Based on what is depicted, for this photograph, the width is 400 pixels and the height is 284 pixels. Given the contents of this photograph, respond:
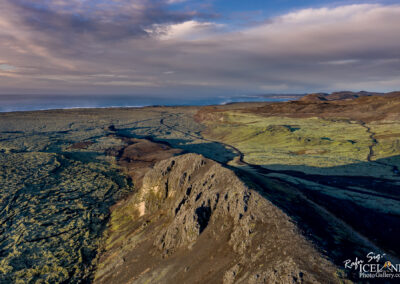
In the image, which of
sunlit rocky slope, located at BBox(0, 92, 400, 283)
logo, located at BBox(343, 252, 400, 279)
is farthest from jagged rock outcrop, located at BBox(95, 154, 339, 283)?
logo, located at BBox(343, 252, 400, 279)

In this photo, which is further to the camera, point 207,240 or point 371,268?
point 207,240

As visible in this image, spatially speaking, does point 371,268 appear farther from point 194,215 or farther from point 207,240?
point 194,215

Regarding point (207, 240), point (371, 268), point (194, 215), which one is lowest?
point (207, 240)

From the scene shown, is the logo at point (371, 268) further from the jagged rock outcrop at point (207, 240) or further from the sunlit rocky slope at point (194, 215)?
the jagged rock outcrop at point (207, 240)

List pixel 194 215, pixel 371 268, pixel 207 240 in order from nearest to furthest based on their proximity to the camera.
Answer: pixel 371 268 → pixel 207 240 → pixel 194 215

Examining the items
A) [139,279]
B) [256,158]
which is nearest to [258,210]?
[139,279]

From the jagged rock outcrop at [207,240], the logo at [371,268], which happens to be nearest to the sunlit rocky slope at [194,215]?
the jagged rock outcrop at [207,240]

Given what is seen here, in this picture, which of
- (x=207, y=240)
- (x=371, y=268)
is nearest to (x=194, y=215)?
(x=207, y=240)

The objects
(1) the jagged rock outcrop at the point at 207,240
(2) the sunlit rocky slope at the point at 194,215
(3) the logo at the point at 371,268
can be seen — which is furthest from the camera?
(2) the sunlit rocky slope at the point at 194,215

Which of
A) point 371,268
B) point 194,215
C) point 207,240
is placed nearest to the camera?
point 371,268

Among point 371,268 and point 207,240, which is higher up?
point 371,268
